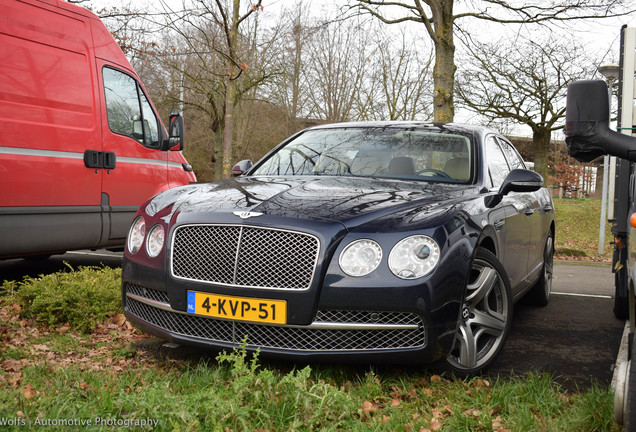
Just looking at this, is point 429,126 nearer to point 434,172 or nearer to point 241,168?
point 434,172

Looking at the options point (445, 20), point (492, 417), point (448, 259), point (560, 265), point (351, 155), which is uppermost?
point (445, 20)

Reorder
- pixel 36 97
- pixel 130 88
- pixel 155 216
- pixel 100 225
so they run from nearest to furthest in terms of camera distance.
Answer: pixel 155 216 → pixel 36 97 → pixel 100 225 → pixel 130 88

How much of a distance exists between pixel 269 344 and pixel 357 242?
0.70m

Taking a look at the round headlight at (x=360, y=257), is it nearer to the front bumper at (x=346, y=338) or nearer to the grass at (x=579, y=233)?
the front bumper at (x=346, y=338)

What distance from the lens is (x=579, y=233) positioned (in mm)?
19734

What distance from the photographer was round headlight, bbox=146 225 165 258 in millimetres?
3576

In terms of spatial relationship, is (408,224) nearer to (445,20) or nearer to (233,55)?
(233,55)

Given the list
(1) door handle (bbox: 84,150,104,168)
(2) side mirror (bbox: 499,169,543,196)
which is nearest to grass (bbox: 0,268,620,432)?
(2) side mirror (bbox: 499,169,543,196)

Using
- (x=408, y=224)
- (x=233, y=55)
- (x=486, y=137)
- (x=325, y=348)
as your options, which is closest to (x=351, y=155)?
(x=486, y=137)

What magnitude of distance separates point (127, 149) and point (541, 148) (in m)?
21.7

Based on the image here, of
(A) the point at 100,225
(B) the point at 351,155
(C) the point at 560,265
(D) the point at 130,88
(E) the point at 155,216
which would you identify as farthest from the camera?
(C) the point at 560,265

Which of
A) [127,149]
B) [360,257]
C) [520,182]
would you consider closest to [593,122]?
[360,257]

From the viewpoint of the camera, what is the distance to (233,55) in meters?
11.0

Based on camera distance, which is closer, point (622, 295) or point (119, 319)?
point (119, 319)
